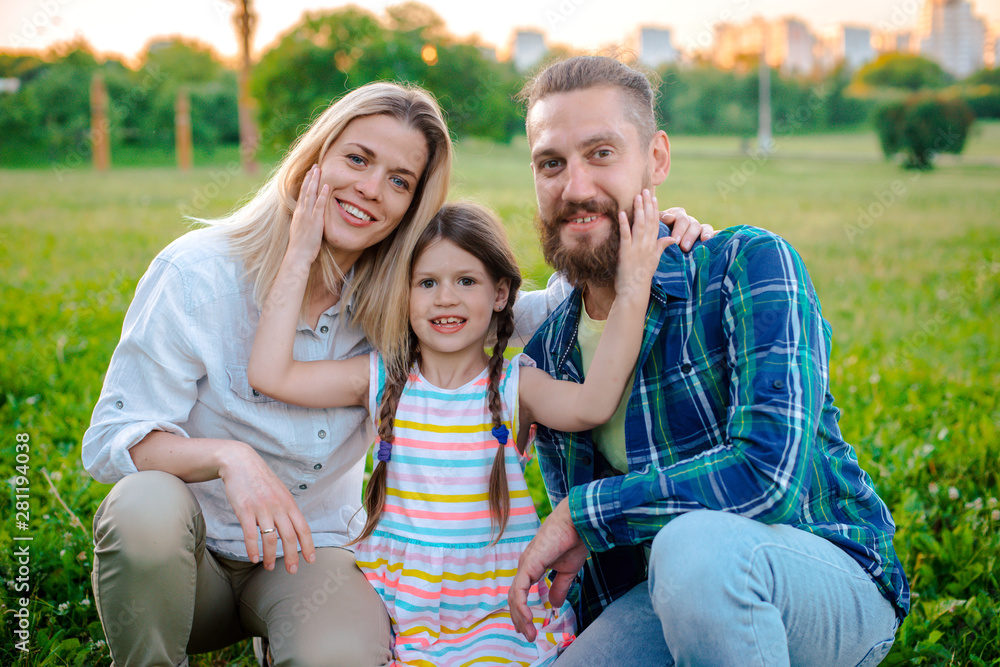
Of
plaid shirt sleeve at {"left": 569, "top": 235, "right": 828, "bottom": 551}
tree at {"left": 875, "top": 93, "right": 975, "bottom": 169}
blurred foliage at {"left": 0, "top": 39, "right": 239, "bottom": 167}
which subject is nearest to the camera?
plaid shirt sleeve at {"left": 569, "top": 235, "right": 828, "bottom": 551}

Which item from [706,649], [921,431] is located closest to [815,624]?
[706,649]

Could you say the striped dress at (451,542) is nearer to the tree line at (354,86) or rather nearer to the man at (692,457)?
the man at (692,457)

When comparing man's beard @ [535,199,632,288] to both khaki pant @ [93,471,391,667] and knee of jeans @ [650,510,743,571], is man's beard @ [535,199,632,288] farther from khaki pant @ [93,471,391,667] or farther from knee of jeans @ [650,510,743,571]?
khaki pant @ [93,471,391,667]

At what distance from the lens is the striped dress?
224cm

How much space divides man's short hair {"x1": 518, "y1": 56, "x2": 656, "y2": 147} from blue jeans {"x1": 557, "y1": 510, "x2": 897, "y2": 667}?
1256mm

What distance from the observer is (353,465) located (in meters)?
2.68

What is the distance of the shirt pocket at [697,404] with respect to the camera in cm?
216

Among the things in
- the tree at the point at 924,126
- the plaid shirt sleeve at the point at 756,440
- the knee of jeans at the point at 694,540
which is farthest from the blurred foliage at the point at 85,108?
the knee of jeans at the point at 694,540

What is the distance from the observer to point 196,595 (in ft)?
7.50

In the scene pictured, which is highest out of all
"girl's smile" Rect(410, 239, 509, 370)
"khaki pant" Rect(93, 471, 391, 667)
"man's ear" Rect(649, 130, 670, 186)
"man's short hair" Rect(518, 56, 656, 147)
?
"man's short hair" Rect(518, 56, 656, 147)

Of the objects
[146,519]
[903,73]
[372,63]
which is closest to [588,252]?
[146,519]

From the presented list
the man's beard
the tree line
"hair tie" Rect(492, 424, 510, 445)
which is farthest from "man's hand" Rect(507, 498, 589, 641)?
the tree line

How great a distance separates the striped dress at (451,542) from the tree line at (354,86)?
21628 mm

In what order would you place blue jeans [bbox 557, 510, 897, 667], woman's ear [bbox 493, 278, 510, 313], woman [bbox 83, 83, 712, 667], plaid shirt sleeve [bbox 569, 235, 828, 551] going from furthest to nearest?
woman's ear [bbox 493, 278, 510, 313]
woman [bbox 83, 83, 712, 667]
plaid shirt sleeve [bbox 569, 235, 828, 551]
blue jeans [bbox 557, 510, 897, 667]
